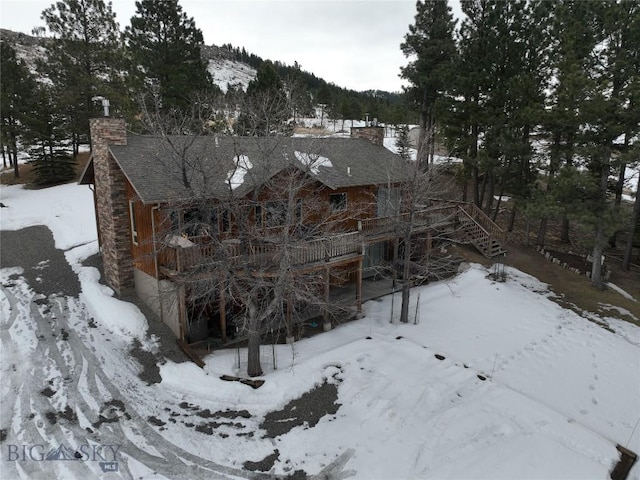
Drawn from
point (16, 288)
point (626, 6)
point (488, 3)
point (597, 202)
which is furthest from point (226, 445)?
point (488, 3)

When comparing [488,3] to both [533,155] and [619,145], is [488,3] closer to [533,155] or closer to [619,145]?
[533,155]

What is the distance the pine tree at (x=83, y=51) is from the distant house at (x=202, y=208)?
13.2 m

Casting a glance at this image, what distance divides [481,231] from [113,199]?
19.3 m

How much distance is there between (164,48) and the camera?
29.9 m

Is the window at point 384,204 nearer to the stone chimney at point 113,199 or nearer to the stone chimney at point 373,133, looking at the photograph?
the stone chimney at point 373,133

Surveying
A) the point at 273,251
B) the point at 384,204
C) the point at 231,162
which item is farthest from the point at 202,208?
the point at 384,204

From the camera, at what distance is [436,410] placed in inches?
470

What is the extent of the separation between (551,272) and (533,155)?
6787 millimetres

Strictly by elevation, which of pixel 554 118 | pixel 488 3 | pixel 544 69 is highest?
pixel 488 3

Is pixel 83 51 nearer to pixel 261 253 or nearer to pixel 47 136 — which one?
pixel 47 136

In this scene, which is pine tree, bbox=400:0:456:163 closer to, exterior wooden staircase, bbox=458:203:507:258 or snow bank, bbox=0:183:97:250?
exterior wooden staircase, bbox=458:203:507:258

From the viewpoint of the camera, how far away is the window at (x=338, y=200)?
1895cm

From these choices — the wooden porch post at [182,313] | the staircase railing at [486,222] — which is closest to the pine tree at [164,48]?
the wooden porch post at [182,313]

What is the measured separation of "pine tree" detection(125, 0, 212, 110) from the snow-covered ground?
16.7m
